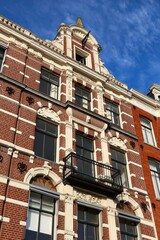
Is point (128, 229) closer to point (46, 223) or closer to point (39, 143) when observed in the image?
point (46, 223)

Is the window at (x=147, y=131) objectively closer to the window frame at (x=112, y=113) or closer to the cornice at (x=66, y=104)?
the window frame at (x=112, y=113)

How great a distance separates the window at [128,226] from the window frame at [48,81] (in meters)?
7.45

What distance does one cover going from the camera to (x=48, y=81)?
17.8m

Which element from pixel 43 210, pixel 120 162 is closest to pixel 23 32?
pixel 120 162

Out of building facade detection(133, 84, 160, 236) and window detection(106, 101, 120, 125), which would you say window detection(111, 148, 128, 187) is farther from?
window detection(106, 101, 120, 125)

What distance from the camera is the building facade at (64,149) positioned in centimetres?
1233

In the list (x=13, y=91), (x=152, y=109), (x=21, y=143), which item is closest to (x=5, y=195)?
(x=21, y=143)

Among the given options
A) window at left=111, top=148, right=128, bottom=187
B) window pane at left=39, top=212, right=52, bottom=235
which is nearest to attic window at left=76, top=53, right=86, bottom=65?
window at left=111, top=148, right=128, bottom=187

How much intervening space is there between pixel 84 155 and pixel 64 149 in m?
1.40

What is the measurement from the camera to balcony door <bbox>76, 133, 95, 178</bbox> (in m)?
15.0

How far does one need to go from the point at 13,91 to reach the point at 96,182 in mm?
5939

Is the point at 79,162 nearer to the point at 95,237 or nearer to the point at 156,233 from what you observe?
the point at 95,237

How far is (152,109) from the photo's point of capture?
75.4 ft

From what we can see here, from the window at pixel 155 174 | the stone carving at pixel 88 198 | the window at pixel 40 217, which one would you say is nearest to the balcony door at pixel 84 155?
the stone carving at pixel 88 198
